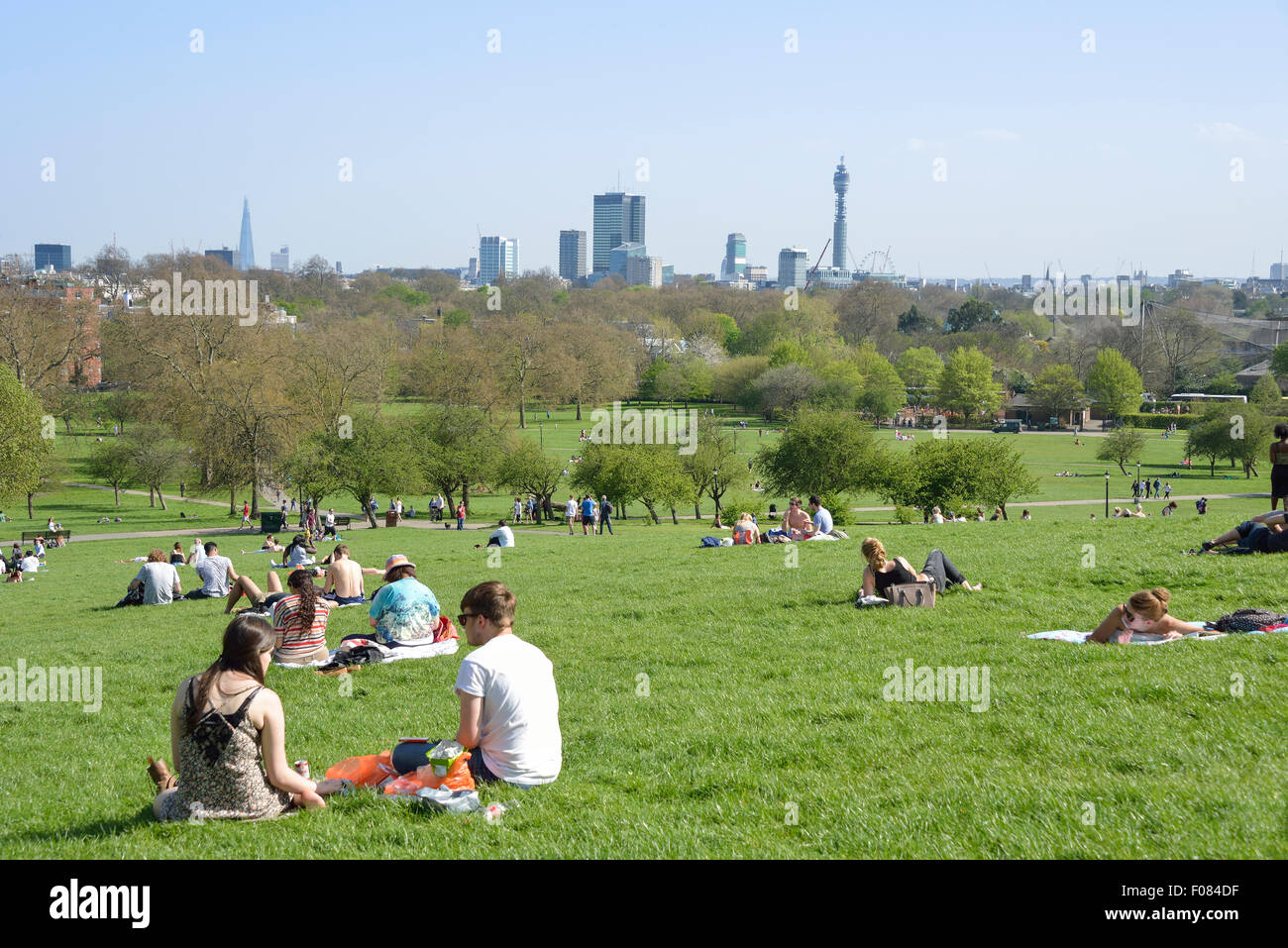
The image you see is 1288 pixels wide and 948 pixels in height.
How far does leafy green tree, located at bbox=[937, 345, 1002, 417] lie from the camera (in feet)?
385

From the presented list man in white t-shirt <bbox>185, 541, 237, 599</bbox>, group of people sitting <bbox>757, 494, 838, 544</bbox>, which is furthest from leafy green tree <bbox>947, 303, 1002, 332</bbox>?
man in white t-shirt <bbox>185, 541, 237, 599</bbox>

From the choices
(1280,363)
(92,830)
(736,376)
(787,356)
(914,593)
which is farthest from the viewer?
(1280,363)

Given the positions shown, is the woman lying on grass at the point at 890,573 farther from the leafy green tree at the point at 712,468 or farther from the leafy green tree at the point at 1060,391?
the leafy green tree at the point at 1060,391

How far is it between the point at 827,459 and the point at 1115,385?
7608 cm

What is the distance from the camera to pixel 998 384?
124m

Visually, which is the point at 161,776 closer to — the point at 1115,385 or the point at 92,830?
the point at 92,830

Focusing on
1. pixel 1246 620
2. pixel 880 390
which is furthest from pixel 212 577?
pixel 880 390

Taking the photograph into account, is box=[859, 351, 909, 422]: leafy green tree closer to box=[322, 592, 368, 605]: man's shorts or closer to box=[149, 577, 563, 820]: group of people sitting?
box=[322, 592, 368, 605]: man's shorts

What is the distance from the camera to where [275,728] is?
5.86m

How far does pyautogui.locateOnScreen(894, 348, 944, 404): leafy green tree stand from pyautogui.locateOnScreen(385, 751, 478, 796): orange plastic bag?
129 m

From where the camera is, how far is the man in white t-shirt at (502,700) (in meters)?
6.17

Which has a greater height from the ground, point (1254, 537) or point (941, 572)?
point (1254, 537)

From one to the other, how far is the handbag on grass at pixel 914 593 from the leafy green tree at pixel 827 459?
136 ft
